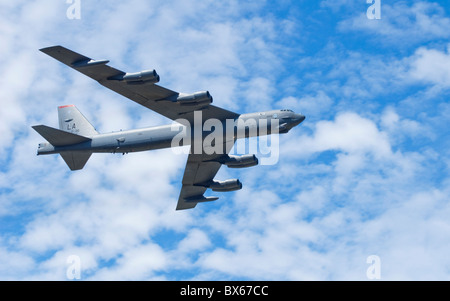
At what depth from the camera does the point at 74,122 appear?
5938 cm

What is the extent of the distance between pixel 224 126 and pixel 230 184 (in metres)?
8.93

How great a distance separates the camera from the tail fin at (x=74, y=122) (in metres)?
58.1

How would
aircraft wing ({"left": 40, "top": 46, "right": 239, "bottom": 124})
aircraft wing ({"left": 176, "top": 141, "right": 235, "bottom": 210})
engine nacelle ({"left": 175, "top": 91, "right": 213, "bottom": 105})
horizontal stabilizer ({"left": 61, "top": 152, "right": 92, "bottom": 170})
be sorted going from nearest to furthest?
aircraft wing ({"left": 40, "top": 46, "right": 239, "bottom": 124})
engine nacelle ({"left": 175, "top": 91, "right": 213, "bottom": 105})
horizontal stabilizer ({"left": 61, "top": 152, "right": 92, "bottom": 170})
aircraft wing ({"left": 176, "top": 141, "right": 235, "bottom": 210})

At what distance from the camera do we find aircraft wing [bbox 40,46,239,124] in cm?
5084

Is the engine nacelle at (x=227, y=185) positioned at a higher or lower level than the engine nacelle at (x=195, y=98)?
lower

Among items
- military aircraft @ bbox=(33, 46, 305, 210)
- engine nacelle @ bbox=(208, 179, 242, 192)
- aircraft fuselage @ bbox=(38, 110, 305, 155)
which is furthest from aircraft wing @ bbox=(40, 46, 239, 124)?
engine nacelle @ bbox=(208, 179, 242, 192)

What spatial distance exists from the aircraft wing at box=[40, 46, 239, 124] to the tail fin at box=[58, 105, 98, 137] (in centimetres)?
617

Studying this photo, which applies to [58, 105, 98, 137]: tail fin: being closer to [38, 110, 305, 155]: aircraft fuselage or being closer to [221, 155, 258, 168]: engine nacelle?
[38, 110, 305, 155]: aircraft fuselage

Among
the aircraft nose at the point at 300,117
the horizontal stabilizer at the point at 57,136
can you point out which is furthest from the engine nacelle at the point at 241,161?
the horizontal stabilizer at the point at 57,136

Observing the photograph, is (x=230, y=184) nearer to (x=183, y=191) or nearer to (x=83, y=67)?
(x=183, y=191)

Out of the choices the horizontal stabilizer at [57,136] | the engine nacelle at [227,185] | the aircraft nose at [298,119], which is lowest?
the engine nacelle at [227,185]

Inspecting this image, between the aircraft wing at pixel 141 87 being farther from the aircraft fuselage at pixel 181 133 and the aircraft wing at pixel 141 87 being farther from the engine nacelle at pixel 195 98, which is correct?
the aircraft fuselage at pixel 181 133

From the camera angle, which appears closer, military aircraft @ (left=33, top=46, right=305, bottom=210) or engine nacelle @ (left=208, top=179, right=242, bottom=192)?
military aircraft @ (left=33, top=46, right=305, bottom=210)

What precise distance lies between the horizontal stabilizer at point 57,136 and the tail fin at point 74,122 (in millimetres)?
1900
